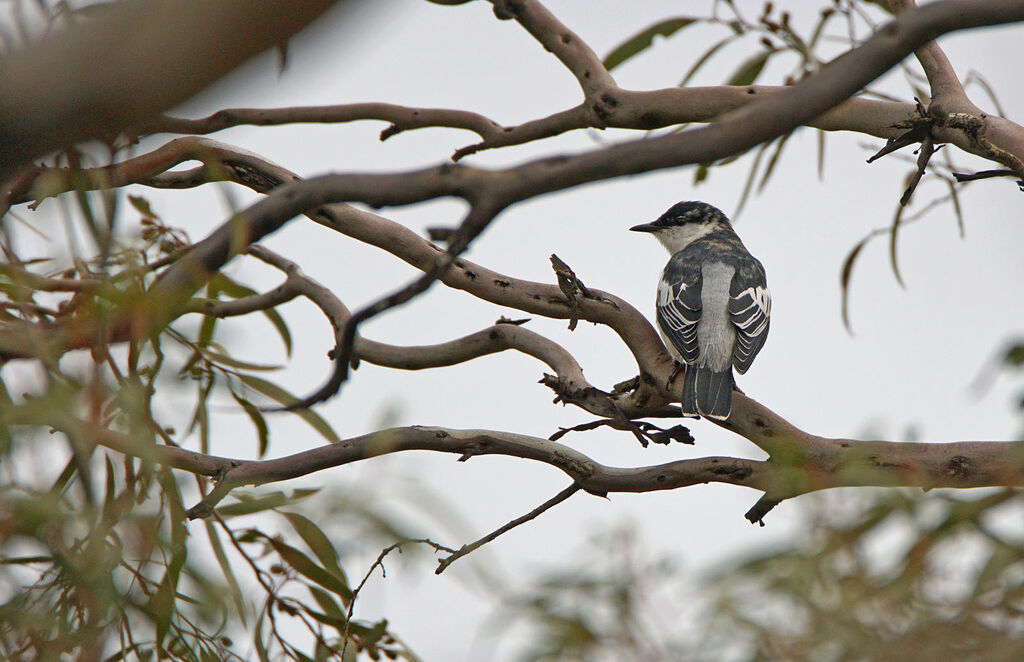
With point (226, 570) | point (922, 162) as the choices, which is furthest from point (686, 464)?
point (226, 570)

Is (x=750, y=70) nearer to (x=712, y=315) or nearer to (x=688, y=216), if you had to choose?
(x=712, y=315)

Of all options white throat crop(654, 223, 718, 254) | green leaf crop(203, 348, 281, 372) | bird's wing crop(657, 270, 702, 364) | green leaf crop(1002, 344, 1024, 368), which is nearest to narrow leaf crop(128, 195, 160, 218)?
green leaf crop(203, 348, 281, 372)

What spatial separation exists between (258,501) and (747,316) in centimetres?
182

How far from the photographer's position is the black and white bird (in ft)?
8.12

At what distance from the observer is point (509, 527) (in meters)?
2.03

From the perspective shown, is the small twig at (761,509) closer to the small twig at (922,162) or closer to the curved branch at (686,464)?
the curved branch at (686,464)

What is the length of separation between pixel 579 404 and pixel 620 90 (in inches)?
26.0

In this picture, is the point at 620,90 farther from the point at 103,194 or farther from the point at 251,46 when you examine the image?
the point at 251,46

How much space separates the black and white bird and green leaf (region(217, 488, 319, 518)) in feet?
2.93

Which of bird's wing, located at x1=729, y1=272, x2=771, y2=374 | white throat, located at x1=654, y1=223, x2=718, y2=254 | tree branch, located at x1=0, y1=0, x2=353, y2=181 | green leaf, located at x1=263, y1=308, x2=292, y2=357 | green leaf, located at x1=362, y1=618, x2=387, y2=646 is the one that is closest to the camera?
tree branch, located at x1=0, y1=0, x2=353, y2=181

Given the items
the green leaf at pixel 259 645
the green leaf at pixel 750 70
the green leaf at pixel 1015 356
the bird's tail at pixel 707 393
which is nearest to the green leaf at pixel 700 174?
the green leaf at pixel 750 70

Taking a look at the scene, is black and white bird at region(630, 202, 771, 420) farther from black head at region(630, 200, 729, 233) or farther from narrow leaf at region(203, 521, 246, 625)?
narrow leaf at region(203, 521, 246, 625)

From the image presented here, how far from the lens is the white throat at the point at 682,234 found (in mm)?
4387

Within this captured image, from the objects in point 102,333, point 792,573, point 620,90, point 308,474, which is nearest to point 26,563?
point 308,474
